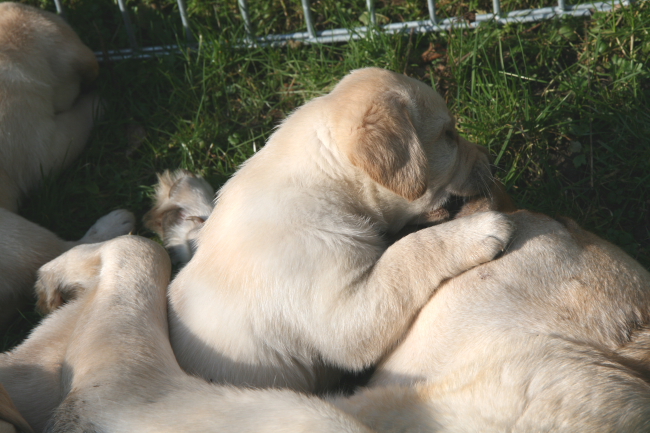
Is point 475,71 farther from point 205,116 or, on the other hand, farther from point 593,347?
point 593,347

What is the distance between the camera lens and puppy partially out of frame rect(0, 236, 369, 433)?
3.26 meters

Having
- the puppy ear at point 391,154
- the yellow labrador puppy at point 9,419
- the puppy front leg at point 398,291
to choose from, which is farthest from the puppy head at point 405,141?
the yellow labrador puppy at point 9,419

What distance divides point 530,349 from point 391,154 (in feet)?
4.14

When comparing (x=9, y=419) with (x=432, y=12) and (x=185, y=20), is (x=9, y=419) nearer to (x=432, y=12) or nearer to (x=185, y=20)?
(x=185, y=20)

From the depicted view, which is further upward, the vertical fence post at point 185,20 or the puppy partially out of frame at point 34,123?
the vertical fence post at point 185,20

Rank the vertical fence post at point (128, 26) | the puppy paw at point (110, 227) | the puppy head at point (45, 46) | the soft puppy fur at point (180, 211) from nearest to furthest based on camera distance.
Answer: the soft puppy fur at point (180, 211) → the puppy paw at point (110, 227) → the puppy head at point (45, 46) → the vertical fence post at point (128, 26)

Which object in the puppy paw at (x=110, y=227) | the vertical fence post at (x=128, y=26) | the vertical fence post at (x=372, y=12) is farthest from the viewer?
the vertical fence post at (x=128, y=26)

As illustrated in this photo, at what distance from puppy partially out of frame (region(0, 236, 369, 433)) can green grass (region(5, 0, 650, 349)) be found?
2.81 feet

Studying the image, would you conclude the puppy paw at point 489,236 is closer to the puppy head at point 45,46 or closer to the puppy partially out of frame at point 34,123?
the puppy partially out of frame at point 34,123

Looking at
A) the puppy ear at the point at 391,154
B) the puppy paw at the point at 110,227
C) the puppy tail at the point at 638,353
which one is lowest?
the puppy tail at the point at 638,353

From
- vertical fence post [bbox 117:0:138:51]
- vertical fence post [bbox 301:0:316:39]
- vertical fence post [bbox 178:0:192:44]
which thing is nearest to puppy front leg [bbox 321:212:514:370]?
vertical fence post [bbox 301:0:316:39]

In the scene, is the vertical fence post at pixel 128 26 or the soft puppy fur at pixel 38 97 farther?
the vertical fence post at pixel 128 26

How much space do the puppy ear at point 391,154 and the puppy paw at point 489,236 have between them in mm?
366

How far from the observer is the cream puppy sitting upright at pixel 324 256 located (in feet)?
12.3
